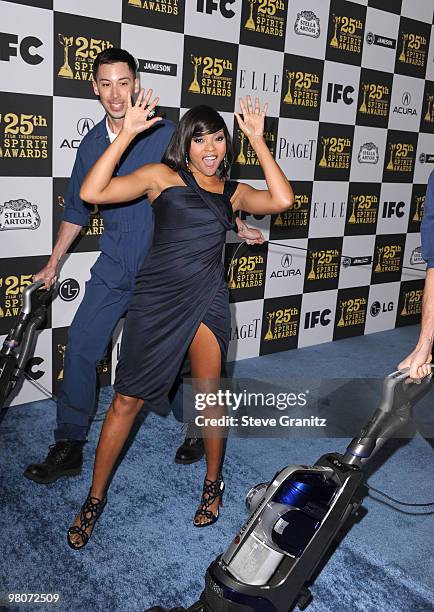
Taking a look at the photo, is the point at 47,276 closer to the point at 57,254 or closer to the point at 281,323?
the point at 57,254

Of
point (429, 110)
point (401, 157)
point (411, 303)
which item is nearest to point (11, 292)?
point (401, 157)

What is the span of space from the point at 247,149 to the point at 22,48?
1223 mm

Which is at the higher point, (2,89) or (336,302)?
(2,89)

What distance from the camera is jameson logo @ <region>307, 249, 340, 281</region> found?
360 centimetres

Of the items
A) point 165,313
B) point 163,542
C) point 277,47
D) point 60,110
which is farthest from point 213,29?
point 163,542

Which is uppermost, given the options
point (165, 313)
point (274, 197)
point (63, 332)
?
point (274, 197)

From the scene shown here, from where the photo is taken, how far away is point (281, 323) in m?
3.54

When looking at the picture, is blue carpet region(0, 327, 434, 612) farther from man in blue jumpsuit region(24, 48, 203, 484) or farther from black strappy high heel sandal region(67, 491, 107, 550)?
man in blue jumpsuit region(24, 48, 203, 484)

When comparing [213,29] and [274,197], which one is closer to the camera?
[274,197]

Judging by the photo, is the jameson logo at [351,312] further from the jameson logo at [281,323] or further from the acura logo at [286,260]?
the acura logo at [286,260]

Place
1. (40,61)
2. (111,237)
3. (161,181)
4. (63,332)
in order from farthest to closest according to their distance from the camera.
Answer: (63,332), (40,61), (111,237), (161,181)

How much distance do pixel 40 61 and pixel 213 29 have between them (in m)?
0.87

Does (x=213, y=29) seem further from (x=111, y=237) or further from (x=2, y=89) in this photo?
(x=111, y=237)

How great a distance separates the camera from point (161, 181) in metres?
1.72
